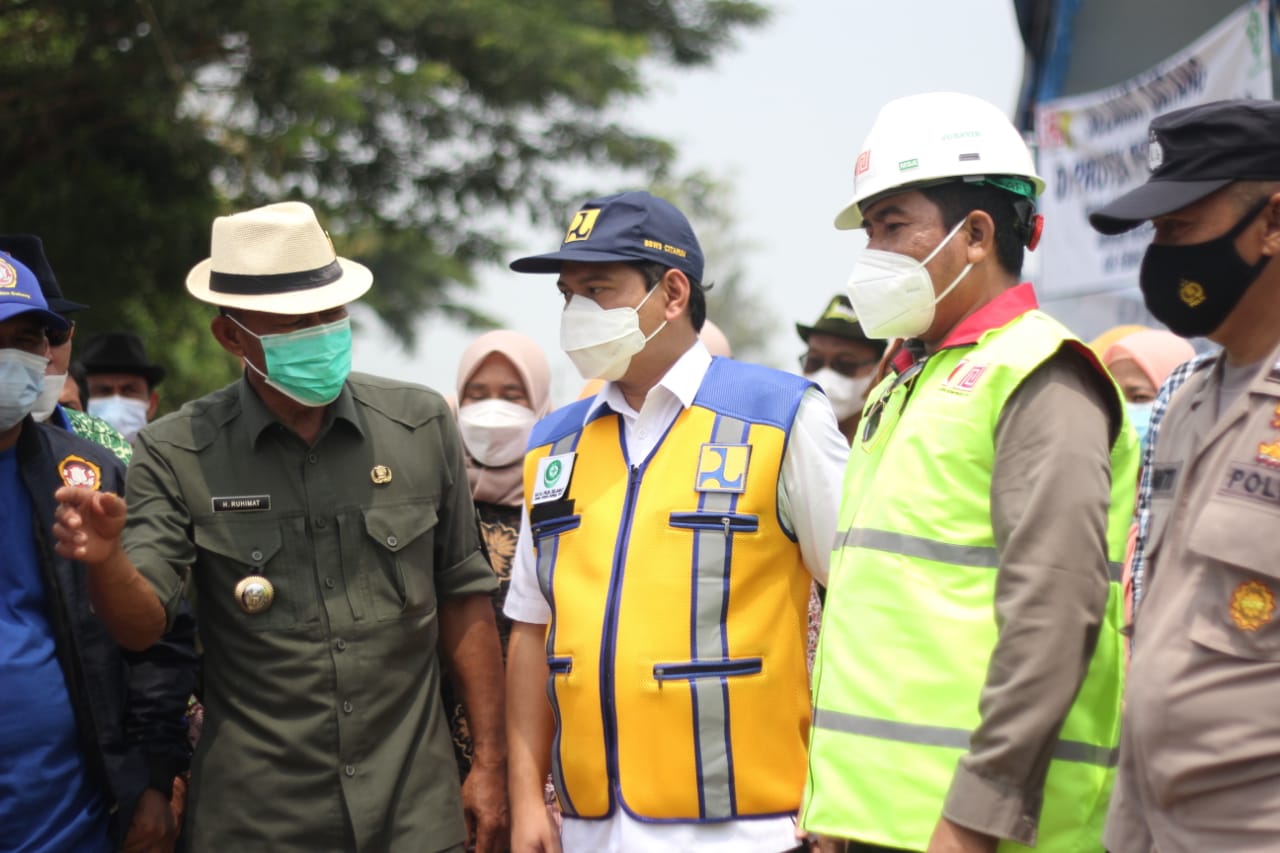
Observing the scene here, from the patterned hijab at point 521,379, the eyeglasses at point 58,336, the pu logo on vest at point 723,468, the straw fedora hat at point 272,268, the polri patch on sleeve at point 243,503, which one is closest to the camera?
the pu logo on vest at point 723,468

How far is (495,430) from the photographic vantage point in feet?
17.0

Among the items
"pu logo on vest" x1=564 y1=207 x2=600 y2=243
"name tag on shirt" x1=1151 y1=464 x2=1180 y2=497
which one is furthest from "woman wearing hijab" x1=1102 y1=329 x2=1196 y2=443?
"name tag on shirt" x1=1151 y1=464 x2=1180 y2=497

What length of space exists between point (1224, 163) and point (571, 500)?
1.72 metres

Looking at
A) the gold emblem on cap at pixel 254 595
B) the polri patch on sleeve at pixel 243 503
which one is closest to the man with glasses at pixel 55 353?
the polri patch on sleeve at pixel 243 503

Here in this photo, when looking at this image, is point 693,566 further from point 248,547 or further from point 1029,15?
point 1029,15

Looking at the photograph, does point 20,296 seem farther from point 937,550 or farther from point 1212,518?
point 1212,518

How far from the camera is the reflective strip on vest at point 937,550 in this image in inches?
107

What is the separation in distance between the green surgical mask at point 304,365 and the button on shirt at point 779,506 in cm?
67

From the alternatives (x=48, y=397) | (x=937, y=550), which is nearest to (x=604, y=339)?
(x=937, y=550)

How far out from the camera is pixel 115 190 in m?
10.6

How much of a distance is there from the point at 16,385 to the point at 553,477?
1.38 m

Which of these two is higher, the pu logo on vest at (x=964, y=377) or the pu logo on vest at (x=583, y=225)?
the pu logo on vest at (x=964, y=377)

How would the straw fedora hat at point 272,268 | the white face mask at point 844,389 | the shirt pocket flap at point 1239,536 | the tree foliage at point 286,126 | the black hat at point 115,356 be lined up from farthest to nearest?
the tree foliage at point 286,126 → the black hat at point 115,356 → the white face mask at point 844,389 → the straw fedora hat at point 272,268 → the shirt pocket flap at point 1239,536

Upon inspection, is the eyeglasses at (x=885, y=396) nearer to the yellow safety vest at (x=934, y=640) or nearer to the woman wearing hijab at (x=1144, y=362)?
the yellow safety vest at (x=934, y=640)
